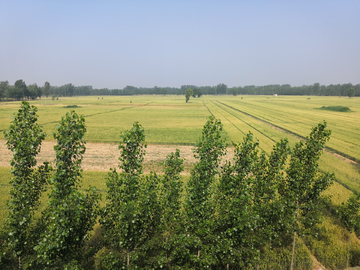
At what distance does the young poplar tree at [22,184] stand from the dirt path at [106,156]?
20790 mm

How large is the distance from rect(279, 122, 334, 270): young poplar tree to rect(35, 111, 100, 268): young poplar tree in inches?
491

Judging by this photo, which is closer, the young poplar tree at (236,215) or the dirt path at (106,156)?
the young poplar tree at (236,215)

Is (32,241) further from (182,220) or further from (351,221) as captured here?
(351,221)

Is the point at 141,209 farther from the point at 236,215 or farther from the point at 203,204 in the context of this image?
the point at 236,215

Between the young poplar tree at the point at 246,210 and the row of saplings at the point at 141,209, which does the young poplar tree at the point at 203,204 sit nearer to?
the row of saplings at the point at 141,209

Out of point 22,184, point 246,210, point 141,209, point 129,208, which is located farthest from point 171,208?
point 22,184

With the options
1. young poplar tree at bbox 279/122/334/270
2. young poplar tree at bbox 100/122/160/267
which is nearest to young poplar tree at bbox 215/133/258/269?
young poplar tree at bbox 279/122/334/270

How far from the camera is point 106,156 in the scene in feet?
129

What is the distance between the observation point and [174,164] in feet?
46.2

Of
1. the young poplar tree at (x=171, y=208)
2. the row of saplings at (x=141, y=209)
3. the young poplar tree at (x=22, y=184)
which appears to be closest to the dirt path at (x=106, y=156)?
the row of saplings at (x=141, y=209)

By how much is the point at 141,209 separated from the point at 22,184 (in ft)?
22.0

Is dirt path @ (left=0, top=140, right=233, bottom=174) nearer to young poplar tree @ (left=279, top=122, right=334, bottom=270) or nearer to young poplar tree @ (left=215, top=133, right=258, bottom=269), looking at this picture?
young poplar tree @ (left=215, top=133, right=258, bottom=269)

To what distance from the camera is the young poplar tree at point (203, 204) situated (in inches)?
494

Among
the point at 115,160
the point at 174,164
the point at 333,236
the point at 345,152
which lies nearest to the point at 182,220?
the point at 174,164
